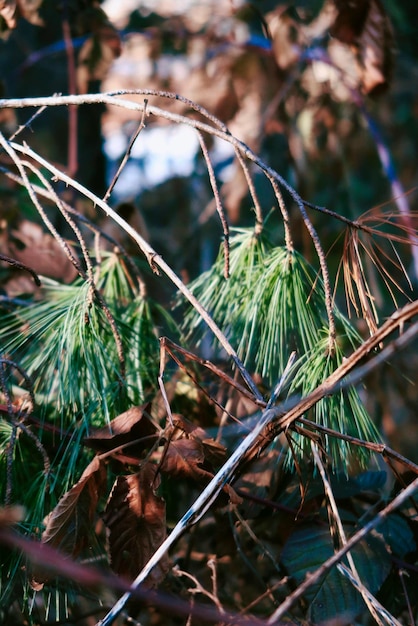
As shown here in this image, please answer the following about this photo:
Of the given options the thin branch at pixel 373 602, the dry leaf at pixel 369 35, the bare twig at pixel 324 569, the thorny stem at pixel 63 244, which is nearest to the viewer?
the bare twig at pixel 324 569

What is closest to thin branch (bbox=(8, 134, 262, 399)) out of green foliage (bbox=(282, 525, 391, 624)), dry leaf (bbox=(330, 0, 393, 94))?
green foliage (bbox=(282, 525, 391, 624))

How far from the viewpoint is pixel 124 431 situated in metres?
0.83

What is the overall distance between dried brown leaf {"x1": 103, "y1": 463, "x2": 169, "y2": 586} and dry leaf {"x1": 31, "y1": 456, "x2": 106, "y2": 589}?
1.4 inches

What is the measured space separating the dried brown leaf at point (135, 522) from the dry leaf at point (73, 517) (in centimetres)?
3

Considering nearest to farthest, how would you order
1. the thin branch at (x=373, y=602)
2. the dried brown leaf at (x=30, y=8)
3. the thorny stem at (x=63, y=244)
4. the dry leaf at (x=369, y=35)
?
the thin branch at (x=373, y=602)
the thorny stem at (x=63, y=244)
the dried brown leaf at (x=30, y=8)
the dry leaf at (x=369, y=35)

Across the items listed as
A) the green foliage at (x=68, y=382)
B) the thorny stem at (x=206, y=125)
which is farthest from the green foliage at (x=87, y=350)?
the thorny stem at (x=206, y=125)

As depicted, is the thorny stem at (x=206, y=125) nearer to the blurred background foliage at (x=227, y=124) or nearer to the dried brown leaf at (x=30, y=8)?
the blurred background foliage at (x=227, y=124)

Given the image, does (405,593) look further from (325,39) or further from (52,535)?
(325,39)

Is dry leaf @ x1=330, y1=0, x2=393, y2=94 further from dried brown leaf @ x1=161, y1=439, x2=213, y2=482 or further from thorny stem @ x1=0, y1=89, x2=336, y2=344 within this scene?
dried brown leaf @ x1=161, y1=439, x2=213, y2=482

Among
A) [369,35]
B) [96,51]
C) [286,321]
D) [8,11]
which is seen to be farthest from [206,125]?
[96,51]

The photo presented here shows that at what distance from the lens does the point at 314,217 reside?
2.32 metres

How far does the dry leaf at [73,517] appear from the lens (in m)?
0.79

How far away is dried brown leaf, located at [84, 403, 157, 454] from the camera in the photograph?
0.83 meters

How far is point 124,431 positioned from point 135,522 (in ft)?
0.36
